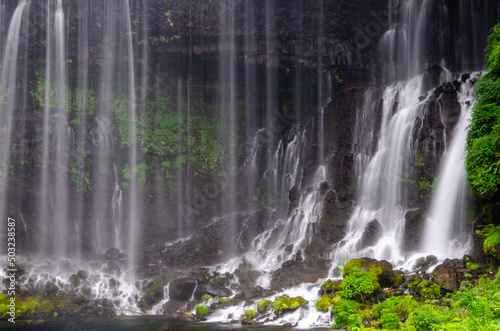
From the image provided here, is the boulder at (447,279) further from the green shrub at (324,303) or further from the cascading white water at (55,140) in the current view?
the cascading white water at (55,140)

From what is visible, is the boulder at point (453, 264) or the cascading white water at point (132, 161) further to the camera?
the cascading white water at point (132, 161)

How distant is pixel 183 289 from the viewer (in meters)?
16.9

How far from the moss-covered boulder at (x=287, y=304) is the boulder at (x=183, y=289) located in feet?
14.5

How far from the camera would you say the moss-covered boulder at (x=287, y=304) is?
13312 millimetres

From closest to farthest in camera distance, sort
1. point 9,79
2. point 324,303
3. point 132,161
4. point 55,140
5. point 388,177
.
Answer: point 324,303 < point 388,177 < point 9,79 < point 55,140 < point 132,161

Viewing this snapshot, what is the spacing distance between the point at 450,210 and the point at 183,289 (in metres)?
9.97

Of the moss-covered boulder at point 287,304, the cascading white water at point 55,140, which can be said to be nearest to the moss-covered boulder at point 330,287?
the moss-covered boulder at point 287,304

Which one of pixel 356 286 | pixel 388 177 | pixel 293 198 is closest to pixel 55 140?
pixel 293 198

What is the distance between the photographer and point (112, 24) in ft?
82.7

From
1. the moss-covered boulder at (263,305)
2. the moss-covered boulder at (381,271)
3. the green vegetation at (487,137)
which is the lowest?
the moss-covered boulder at (263,305)

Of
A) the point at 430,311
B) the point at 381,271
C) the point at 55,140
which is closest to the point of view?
the point at 430,311

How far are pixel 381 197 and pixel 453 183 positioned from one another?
3365mm

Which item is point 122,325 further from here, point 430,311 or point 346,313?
point 430,311

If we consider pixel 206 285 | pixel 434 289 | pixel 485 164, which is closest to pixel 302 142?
pixel 206 285
